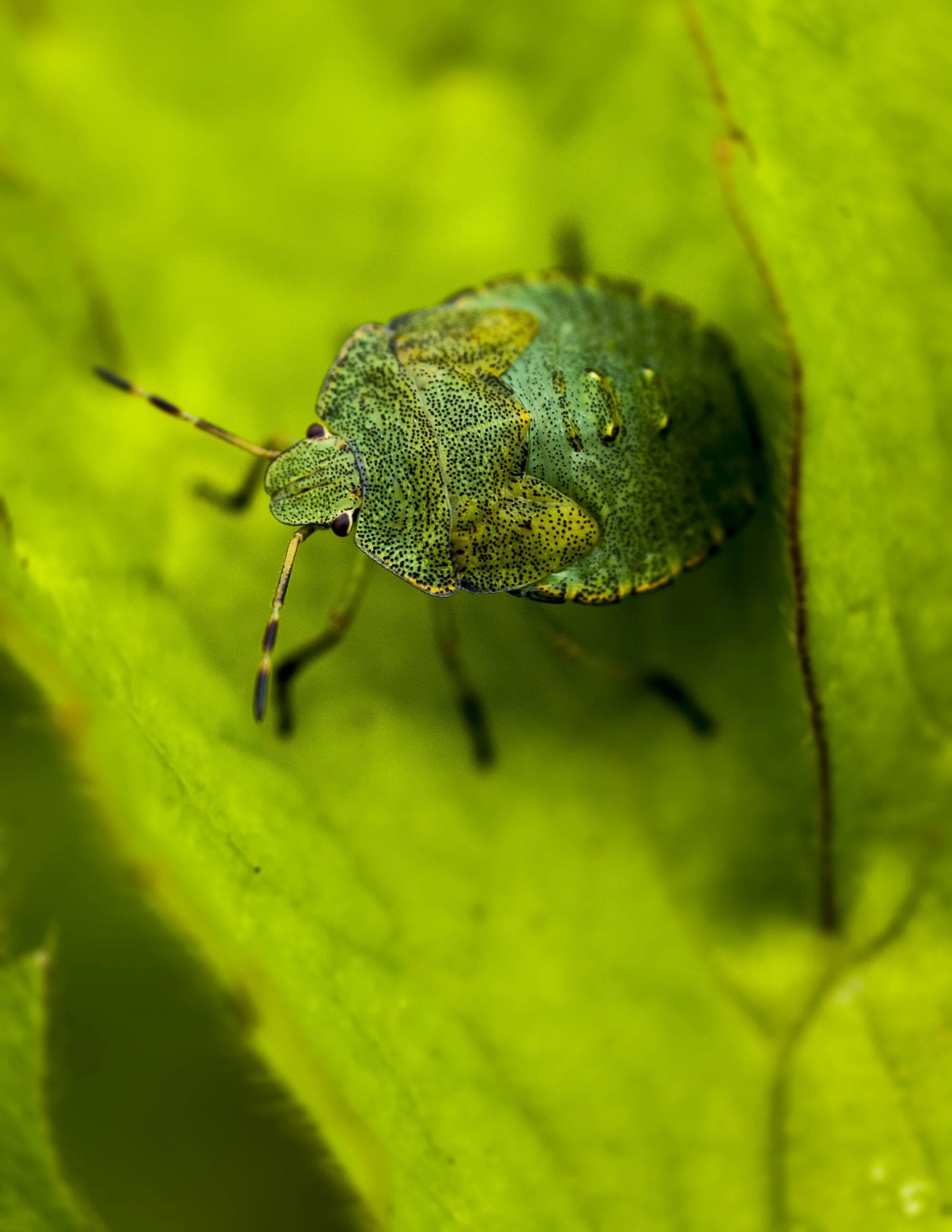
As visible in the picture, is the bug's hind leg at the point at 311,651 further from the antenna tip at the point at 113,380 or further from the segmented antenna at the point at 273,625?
the antenna tip at the point at 113,380

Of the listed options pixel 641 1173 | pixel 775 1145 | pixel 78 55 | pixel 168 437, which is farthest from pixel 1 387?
pixel 775 1145

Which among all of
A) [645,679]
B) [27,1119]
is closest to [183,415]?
[645,679]

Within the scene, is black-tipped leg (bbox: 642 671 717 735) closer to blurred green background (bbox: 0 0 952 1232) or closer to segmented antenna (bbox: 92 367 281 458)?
blurred green background (bbox: 0 0 952 1232)

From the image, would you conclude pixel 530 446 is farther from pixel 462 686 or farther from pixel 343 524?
pixel 462 686

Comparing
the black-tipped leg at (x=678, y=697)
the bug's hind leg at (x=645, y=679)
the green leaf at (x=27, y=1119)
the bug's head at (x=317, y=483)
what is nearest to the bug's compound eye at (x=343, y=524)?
the bug's head at (x=317, y=483)

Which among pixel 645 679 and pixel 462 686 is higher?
pixel 645 679

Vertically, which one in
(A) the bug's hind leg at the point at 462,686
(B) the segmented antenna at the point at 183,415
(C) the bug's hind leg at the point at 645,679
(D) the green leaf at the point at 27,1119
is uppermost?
(C) the bug's hind leg at the point at 645,679

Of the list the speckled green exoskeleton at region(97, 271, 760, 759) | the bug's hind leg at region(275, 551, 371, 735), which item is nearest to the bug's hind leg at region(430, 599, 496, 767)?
the speckled green exoskeleton at region(97, 271, 760, 759)

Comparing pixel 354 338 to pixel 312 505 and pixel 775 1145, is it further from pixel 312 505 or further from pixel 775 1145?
pixel 775 1145
